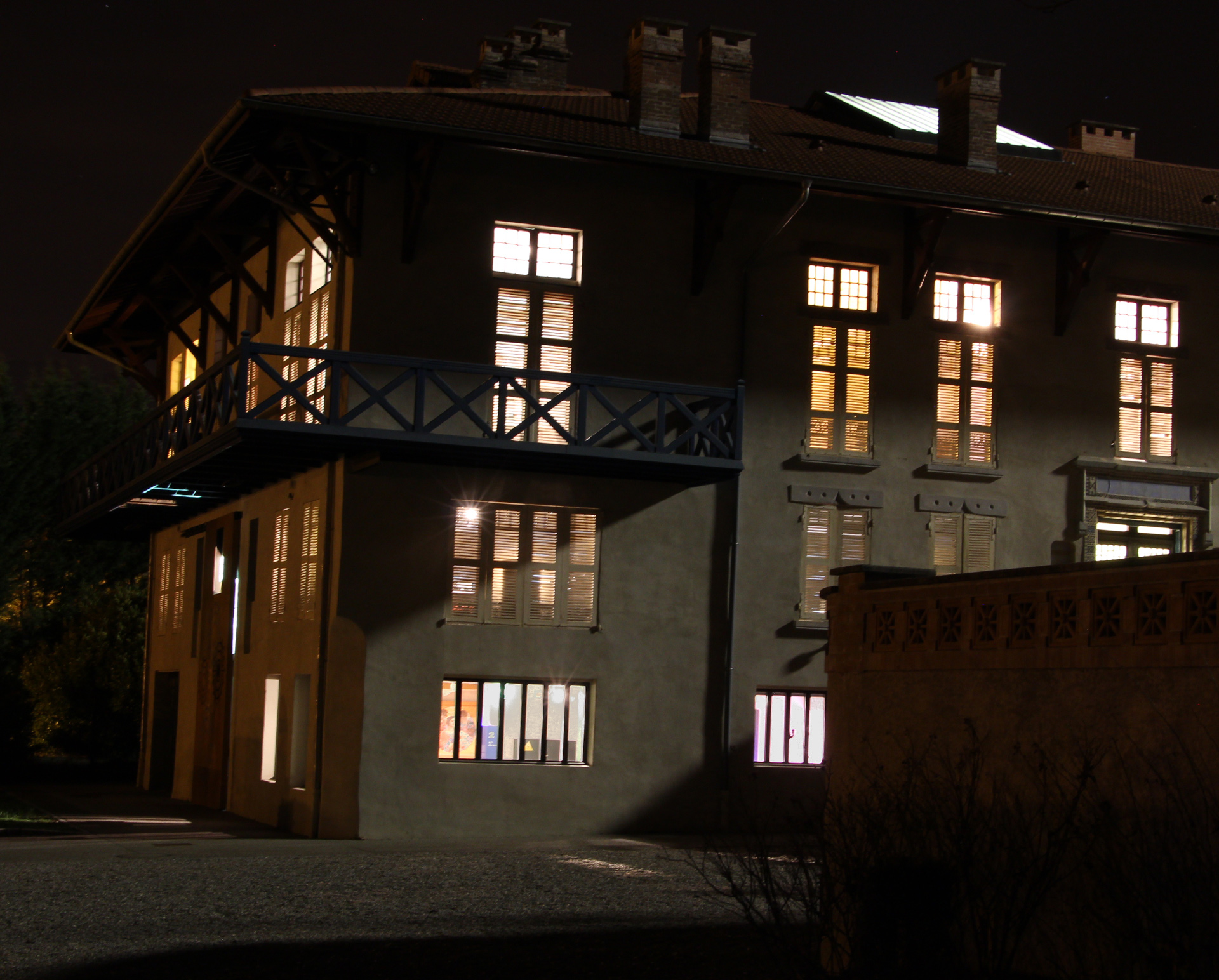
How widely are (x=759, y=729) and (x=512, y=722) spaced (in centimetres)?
322

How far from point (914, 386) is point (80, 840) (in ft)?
38.9

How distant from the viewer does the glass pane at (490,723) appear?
20234 mm

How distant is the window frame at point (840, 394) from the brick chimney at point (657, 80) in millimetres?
3340

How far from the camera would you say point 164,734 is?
29.4 m

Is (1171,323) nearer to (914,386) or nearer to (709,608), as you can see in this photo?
(914,386)

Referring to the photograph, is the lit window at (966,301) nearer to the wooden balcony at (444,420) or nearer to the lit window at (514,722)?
the wooden balcony at (444,420)

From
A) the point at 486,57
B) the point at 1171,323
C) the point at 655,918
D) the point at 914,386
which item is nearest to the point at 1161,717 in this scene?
the point at 655,918

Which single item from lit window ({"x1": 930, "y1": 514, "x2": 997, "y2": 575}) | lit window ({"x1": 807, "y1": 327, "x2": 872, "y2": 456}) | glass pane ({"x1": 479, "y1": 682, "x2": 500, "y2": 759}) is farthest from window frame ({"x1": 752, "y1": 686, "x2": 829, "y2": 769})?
glass pane ({"x1": 479, "y1": 682, "x2": 500, "y2": 759})

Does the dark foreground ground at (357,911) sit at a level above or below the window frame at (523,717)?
below

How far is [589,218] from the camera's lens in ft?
69.5

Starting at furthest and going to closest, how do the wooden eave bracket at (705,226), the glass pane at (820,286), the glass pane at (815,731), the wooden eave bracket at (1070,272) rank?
the wooden eave bracket at (1070,272) → the glass pane at (820,286) → the glass pane at (815,731) → the wooden eave bracket at (705,226)

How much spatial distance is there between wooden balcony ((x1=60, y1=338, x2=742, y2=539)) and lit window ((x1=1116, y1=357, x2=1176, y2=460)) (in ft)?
19.7

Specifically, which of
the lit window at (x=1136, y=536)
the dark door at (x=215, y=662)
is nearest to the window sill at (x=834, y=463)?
the lit window at (x=1136, y=536)

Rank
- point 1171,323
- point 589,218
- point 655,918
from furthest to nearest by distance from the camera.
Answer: point 1171,323 < point 589,218 < point 655,918
